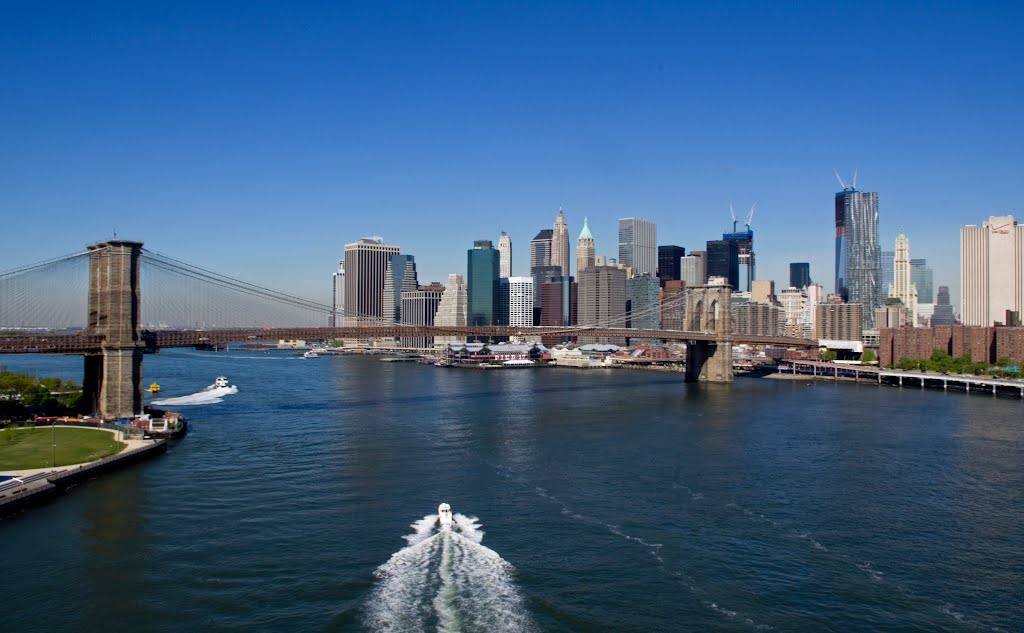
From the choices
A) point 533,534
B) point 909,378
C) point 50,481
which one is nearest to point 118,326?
point 50,481

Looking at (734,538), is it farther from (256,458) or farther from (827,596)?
(256,458)

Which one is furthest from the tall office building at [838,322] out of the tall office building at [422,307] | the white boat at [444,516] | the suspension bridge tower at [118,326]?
the white boat at [444,516]

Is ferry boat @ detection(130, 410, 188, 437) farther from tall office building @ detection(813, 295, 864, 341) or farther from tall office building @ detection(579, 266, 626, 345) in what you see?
tall office building @ detection(813, 295, 864, 341)

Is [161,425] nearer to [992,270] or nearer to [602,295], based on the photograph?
[602,295]

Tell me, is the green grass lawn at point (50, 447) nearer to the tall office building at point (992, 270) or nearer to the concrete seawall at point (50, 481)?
the concrete seawall at point (50, 481)

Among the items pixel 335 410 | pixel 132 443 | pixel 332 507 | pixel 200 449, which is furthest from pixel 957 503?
pixel 335 410

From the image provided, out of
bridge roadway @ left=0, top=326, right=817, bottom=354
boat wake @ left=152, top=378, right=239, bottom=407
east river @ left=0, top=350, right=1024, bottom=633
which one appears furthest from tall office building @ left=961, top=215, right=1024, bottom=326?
boat wake @ left=152, top=378, right=239, bottom=407
